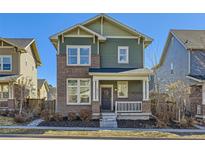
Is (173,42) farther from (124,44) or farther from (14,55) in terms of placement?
(14,55)

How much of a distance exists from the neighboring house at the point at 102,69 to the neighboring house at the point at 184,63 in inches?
50.8

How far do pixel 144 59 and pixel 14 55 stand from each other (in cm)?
792

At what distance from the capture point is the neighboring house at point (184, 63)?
35.3 feet

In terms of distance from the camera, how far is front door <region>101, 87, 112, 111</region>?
12047mm

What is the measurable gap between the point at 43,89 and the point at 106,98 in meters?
3.50

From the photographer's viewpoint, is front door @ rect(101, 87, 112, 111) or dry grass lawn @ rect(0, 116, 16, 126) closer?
dry grass lawn @ rect(0, 116, 16, 126)

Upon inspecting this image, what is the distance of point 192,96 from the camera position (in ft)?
33.7

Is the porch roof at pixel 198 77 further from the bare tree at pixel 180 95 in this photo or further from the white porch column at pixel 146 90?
the white porch column at pixel 146 90

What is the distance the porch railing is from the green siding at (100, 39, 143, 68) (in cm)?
207

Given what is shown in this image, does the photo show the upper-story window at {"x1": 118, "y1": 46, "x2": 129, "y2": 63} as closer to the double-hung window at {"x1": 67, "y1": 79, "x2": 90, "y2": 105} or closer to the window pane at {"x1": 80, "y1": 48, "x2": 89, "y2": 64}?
the window pane at {"x1": 80, "y1": 48, "x2": 89, "y2": 64}

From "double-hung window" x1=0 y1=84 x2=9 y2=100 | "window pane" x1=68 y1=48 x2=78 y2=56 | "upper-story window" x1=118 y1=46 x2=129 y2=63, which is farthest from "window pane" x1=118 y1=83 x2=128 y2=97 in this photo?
"double-hung window" x1=0 y1=84 x2=9 y2=100

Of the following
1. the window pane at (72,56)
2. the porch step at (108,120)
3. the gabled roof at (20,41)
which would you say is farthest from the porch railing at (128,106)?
the gabled roof at (20,41)

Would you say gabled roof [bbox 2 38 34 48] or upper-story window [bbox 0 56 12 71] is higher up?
gabled roof [bbox 2 38 34 48]
